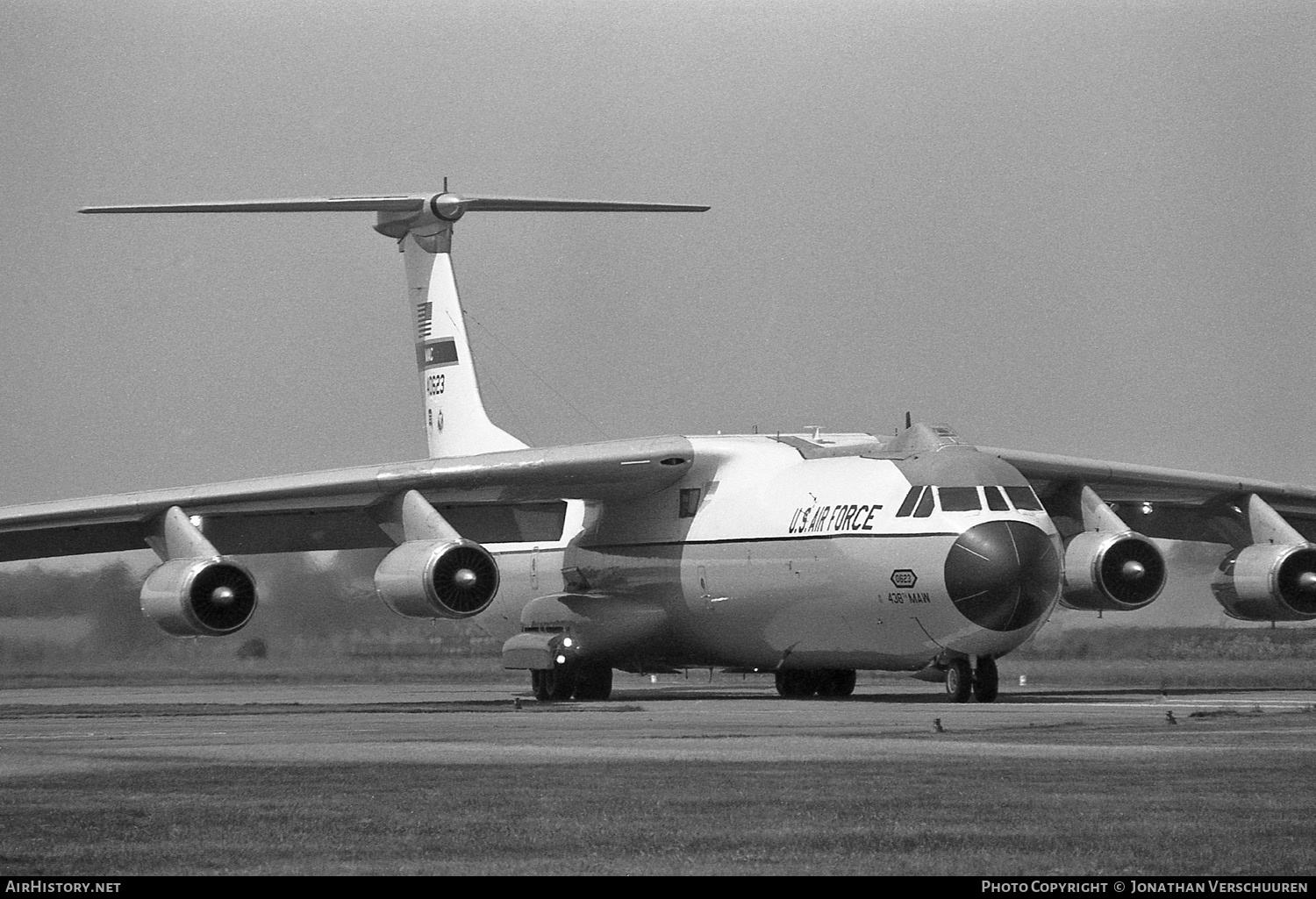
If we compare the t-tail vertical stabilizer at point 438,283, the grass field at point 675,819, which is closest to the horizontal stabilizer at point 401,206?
the t-tail vertical stabilizer at point 438,283

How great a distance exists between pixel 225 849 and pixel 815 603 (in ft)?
50.1

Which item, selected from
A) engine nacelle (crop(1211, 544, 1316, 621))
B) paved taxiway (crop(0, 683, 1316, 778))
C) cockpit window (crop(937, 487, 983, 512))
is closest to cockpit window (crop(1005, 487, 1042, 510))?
cockpit window (crop(937, 487, 983, 512))

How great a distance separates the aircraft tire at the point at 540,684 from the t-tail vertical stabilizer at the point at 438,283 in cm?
459

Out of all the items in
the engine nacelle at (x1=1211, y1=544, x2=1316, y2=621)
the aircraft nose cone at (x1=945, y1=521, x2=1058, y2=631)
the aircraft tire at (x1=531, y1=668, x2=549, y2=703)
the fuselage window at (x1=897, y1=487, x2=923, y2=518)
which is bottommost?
the aircraft tire at (x1=531, y1=668, x2=549, y2=703)

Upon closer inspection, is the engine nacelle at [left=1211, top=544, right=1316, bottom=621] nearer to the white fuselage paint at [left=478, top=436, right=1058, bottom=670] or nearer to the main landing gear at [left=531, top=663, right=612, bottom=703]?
the white fuselage paint at [left=478, top=436, right=1058, bottom=670]

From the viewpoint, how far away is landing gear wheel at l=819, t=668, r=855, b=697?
26.9 metres

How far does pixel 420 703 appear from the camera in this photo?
25.6 m

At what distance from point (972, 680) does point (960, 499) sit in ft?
7.42

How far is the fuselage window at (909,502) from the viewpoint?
23188mm

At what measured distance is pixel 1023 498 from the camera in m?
23.2

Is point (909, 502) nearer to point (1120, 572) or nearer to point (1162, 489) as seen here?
point (1120, 572)

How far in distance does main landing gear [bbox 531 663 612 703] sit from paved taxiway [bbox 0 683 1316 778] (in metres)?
0.29

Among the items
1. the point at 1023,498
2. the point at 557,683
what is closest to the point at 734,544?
the point at 557,683

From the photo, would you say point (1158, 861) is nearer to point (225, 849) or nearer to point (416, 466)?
point (225, 849)
